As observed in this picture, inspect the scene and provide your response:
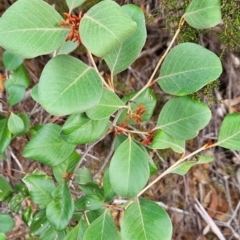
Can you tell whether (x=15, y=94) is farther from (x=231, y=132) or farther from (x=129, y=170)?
(x=231, y=132)

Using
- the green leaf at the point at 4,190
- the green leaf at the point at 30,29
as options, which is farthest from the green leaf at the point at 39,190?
the green leaf at the point at 30,29

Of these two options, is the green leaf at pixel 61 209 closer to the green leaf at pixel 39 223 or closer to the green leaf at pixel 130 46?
the green leaf at pixel 39 223

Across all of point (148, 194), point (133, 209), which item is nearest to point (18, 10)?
point (133, 209)


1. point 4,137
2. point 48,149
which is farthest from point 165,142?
point 4,137

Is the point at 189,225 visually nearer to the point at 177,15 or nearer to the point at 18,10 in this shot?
the point at 177,15

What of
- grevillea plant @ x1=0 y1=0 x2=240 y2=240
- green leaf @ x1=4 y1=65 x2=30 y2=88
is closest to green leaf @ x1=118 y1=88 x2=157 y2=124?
grevillea plant @ x1=0 y1=0 x2=240 y2=240

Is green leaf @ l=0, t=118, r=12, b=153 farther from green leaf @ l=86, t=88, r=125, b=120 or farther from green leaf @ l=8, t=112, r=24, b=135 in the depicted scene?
green leaf @ l=86, t=88, r=125, b=120
